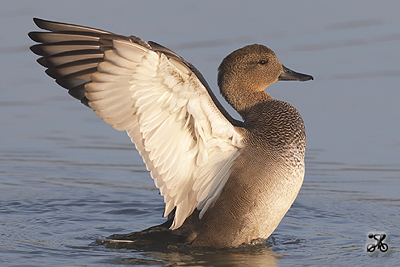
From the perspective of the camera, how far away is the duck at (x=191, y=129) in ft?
16.3

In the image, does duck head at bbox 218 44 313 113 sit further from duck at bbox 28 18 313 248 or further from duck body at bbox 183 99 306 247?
duck body at bbox 183 99 306 247

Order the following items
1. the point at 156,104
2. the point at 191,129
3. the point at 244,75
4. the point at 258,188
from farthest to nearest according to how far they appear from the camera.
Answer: the point at 244,75, the point at 258,188, the point at 191,129, the point at 156,104

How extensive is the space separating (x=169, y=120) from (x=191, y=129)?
0.18m

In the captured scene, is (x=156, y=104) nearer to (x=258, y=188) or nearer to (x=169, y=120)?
(x=169, y=120)

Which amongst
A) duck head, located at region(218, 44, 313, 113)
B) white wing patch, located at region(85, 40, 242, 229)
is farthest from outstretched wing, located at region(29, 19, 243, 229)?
duck head, located at region(218, 44, 313, 113)

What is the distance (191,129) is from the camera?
519cm

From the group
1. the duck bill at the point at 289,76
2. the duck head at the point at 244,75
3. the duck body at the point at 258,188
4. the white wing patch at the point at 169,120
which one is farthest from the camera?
the duck bill at the point at 289,76

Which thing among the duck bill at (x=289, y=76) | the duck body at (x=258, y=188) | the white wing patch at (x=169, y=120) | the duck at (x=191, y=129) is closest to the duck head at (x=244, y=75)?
the duck at (x=191, y=129)

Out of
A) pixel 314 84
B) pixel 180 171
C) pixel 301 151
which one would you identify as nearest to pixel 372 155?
pixel 314 84

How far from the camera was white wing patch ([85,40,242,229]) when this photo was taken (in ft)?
16.1

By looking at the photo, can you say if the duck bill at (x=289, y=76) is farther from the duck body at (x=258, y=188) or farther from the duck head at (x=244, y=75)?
the duck body at (x=258, y=188)

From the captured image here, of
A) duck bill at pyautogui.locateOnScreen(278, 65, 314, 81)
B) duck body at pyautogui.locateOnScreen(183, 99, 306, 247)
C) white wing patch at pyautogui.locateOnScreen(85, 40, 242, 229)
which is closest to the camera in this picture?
white wing patch at pyautogui.locateOnScreen(85, 40, 242, 229)

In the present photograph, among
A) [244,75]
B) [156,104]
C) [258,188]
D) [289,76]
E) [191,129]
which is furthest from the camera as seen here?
[289,76]

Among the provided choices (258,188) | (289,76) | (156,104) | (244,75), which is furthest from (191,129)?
(289,76)
